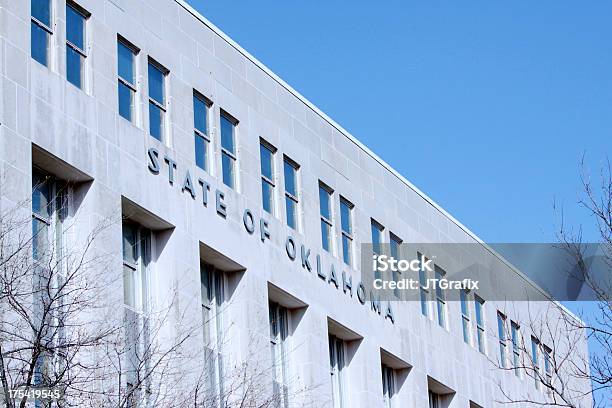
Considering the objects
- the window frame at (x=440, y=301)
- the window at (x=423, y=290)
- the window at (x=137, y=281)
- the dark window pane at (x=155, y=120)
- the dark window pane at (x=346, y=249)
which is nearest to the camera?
the window at (x=137, y=281)

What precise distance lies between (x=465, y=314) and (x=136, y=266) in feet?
60.6

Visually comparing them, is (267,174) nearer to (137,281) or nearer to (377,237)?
(377,237)

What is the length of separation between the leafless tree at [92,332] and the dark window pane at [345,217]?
749cm

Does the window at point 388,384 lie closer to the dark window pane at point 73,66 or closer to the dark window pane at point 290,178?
the dark window pane at point 290,178

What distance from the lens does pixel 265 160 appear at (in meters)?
42.9

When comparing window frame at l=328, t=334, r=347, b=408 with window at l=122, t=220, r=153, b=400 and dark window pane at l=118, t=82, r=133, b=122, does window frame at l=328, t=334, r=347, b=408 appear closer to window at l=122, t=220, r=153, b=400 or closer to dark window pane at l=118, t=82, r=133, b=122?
window at l=122, t=220, r=153, b=400

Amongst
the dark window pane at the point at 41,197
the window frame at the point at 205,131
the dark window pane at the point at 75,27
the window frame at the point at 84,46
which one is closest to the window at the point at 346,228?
the window frame at the point at 205,131

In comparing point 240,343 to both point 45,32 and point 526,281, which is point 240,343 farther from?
point 526,281

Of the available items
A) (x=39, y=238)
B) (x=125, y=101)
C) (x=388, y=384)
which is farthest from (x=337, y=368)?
(x=39, y=238)

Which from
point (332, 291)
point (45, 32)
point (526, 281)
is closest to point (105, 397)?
point (45, 32)

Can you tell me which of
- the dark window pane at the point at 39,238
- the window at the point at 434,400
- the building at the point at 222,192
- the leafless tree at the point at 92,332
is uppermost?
the building at the point at 222,192

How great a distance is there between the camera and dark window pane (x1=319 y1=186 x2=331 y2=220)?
4531 cm

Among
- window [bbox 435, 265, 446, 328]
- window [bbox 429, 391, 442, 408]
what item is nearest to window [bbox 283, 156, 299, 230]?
window [bbox 435, 265, 446, 328]

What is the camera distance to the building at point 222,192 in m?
34.3
